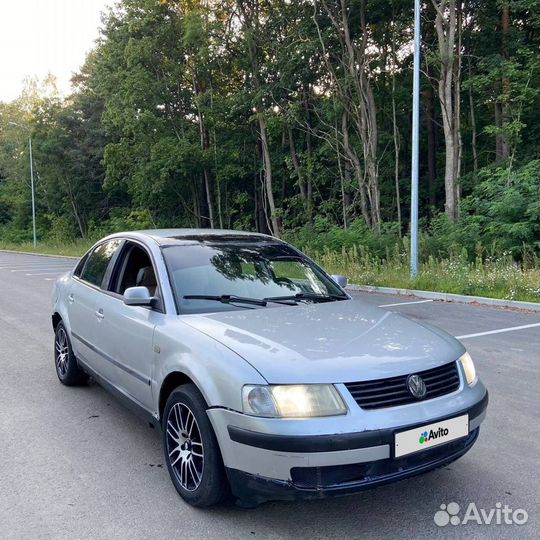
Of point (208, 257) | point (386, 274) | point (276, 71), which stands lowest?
point (386, 274)

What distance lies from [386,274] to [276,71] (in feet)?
41.8

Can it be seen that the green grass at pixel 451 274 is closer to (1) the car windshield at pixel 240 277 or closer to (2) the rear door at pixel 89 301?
→ (1) the car windshield at pixel 240 277

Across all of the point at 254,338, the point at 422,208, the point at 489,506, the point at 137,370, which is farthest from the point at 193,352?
Result: the point at 422,208

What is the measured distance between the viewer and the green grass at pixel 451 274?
10875 millimetres

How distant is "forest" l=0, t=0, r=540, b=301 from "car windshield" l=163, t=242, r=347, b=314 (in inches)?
298

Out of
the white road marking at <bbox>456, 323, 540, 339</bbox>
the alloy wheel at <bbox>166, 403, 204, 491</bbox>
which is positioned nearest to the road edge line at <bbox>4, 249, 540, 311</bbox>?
the white road marking at <bbox>456, 323, 540, 339</bbox>

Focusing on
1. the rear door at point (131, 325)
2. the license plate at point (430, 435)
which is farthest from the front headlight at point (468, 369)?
the rear door at point (131, 325)

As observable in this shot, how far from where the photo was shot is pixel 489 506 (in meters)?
3.07

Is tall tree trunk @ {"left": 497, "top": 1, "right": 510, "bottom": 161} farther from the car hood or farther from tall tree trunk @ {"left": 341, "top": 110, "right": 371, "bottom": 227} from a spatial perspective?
the car hood

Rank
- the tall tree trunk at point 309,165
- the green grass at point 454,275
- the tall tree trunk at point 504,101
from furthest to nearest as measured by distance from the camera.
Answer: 1. the tall tree trunk at point 309,165
2. the tall tree trunk at point 504,101
3. the green grass at point 454,275

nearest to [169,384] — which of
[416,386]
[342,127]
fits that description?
[416,386]

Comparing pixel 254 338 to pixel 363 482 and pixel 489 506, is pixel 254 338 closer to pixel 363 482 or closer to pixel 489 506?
pixel 363 482

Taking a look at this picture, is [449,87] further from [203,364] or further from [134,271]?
[203,364]

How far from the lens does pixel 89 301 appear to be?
4715 mm
